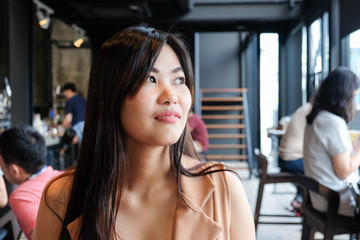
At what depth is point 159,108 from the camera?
90cm

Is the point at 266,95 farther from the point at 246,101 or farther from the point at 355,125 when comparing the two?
the point at 355,125

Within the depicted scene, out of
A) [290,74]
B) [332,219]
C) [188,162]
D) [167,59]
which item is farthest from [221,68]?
[167,59]

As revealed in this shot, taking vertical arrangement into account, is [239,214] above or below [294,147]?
above

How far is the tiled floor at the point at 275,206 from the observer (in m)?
4.38

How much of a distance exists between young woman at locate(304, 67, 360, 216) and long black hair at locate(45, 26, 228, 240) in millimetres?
2060

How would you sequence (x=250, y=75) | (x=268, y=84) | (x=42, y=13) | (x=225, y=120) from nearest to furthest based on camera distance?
(x=42, y=13), (x=268, y=84), (x=250, y=75), (x=225, y=120)

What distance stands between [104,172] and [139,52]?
0.29 metres

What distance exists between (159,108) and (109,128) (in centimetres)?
16

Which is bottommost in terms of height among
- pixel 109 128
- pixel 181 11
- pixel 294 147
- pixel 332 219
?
pixel 332 219

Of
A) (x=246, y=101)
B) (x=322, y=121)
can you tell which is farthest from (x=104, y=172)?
(x=246, y=101)

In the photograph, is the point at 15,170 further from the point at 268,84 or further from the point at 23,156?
the point at 268,84

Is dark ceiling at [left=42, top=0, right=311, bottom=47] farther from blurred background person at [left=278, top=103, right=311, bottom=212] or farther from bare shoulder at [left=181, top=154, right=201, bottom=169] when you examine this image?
bare shoulder at [left=181, top=154, right=201, bottom=169]

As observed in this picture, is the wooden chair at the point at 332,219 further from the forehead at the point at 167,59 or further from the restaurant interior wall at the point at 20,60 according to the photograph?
the restaurant interior wall at the point at 20,60

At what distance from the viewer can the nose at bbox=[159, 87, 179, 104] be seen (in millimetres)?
898
